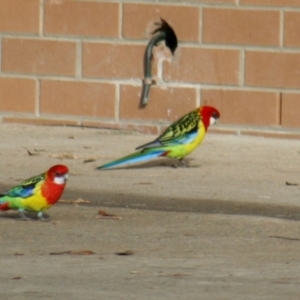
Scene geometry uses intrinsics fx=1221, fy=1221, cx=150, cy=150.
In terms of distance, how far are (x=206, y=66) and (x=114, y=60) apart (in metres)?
0.78

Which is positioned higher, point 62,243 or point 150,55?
point 150,55

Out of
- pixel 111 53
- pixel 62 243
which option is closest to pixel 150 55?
pixel 111 53

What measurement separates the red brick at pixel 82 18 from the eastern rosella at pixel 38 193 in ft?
10.2

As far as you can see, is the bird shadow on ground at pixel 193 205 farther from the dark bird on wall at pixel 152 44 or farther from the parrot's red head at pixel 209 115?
the dark bird on wall at pixel 152 44

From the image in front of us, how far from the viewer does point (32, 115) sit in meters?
10.4

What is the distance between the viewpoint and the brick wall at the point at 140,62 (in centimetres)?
984

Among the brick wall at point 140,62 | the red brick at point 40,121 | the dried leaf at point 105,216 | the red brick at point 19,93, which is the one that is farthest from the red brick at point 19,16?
the dried leaf at point 105,216

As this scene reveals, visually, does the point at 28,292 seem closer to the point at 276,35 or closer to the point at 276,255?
the point at 276,255

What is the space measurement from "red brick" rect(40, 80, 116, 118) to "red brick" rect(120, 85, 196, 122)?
11 cm

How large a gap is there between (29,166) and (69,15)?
1.83 meters

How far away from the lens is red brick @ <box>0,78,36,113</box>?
10328 mm

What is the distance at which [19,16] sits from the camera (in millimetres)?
10297

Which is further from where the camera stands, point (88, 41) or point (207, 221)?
point (88, 41)

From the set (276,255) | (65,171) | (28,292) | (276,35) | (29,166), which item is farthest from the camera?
(276,35)
